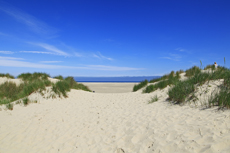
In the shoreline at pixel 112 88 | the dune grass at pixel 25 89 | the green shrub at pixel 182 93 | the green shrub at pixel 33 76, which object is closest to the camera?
the green shrub at pixel 182 93

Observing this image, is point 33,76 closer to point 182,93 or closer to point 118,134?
point 118,134

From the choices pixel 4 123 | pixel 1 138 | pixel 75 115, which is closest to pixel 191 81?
pixel 75 115

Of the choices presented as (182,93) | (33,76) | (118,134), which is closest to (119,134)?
(118,134)

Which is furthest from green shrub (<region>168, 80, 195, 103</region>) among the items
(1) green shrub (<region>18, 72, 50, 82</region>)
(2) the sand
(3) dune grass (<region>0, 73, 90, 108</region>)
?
(1) green shrub (<region>18, 72, 50, 82</region>)

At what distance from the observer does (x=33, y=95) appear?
9.74 m

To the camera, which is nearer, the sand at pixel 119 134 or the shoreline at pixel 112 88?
the sand at pixel 119 134

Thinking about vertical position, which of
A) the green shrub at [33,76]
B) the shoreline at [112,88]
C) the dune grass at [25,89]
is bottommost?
the shoreline at [112,88]

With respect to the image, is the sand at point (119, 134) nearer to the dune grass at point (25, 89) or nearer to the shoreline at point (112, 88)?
the dune grass at point (25, 89)

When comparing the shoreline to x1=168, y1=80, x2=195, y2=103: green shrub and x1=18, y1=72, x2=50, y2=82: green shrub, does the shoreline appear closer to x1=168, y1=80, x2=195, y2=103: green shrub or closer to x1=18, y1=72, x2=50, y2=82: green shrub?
x1=18, y1=72, x2=50, y2=82: green shrub

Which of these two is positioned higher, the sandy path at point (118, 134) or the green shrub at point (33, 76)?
the green shrub at point (33, 76)

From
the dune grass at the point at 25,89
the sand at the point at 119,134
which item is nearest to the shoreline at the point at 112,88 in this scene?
the dune grass at the point at 25,89

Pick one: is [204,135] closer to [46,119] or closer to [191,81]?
[191,81]

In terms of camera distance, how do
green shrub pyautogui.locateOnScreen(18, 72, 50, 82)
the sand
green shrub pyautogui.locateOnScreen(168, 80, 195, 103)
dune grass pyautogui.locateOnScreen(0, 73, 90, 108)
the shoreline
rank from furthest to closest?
the shoreline → green shrub pyautogui.locateOnScreen(18, 72, 50, 82) → dune grass pyautogui.locateOnScreen(0, 73, 90, 108) → green shrub pyautogui.locateOnScreen(168, 80, 195, 103) → the sand

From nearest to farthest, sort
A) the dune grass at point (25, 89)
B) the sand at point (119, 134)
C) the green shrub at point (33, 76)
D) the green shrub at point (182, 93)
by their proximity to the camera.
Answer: the sand at point (119, 134), the green shrub at point (182, 93), the dune grass at point (25, 89), the green shrub at point (33, 76)
